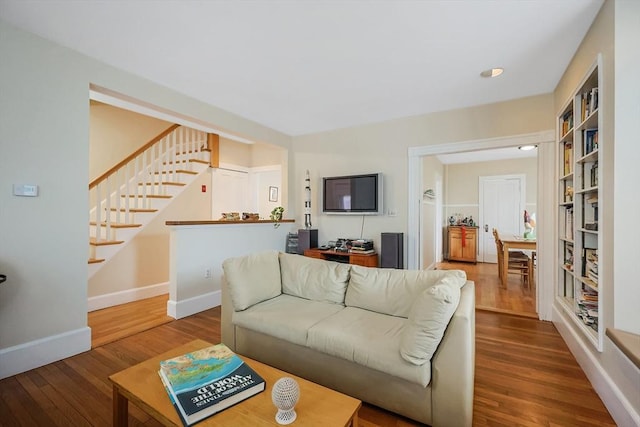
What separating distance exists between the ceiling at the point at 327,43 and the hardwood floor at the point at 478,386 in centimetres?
247

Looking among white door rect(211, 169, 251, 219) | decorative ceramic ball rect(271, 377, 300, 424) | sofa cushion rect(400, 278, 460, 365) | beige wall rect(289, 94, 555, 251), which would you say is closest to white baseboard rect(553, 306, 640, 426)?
sofa cushion rect(400, 278, 460, 365)

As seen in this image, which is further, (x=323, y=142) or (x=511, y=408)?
(x=323, y=142)

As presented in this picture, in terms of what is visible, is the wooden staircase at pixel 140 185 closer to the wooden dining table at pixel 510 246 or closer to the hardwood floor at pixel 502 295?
the hardwood floor at pixel 502 295

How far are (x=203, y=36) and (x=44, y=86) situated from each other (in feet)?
4.27

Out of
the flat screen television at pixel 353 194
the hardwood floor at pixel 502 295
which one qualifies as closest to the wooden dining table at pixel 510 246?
the hardwood floor at pixel 502 295

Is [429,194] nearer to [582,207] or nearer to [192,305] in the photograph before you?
[582,207]

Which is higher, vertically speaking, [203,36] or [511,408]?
[203,36]

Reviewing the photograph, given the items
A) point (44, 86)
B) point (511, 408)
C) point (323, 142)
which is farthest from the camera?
point (323, 142)

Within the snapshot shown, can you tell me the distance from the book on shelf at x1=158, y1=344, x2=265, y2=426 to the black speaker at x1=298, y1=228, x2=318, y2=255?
2.93m

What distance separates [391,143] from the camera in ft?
13.2

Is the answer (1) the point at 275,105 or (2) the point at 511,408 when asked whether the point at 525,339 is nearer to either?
(2) the point at 511,408

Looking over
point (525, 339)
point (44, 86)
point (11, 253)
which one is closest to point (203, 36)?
point (44, 86)

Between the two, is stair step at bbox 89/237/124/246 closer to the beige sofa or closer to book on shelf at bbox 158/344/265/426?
the beige sofa

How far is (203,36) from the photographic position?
7.13 feet
